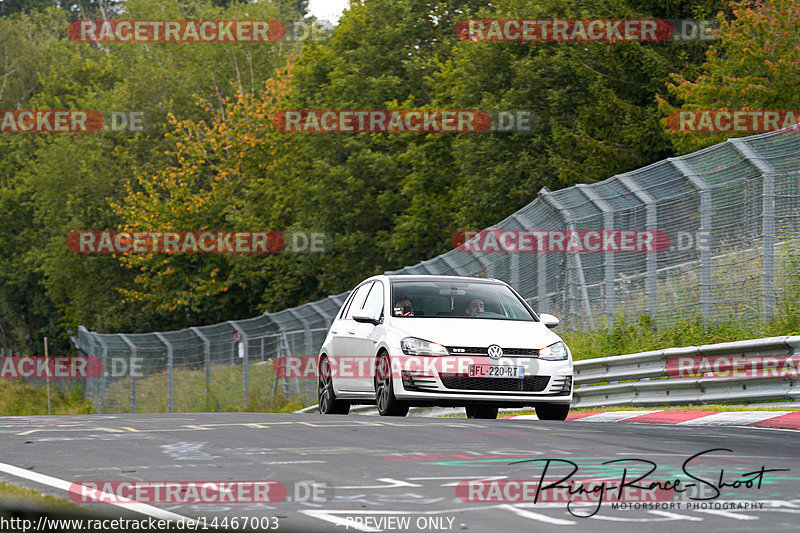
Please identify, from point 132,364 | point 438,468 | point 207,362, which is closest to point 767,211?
point 438,468

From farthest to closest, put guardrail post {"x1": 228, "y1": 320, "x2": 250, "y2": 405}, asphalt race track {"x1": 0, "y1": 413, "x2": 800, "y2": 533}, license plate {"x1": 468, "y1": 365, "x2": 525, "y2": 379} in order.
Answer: guardrail post {"x1": 228, "y1": 320, "x2": 250, "y2": 405}, license plate {"x1": 468, "y1": 365, "x2": 525, "y2": 379}, asphalt race track {"x1": 0, "y1": 413, "x2": 800, "y2": 533}

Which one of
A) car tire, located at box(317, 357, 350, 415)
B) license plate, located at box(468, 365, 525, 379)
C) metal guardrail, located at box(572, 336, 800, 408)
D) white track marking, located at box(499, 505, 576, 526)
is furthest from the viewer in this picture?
car tire, located at box(317, 357, 350, 415)

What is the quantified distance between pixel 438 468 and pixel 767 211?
322 inches

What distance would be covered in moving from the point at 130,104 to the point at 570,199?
53615 millimetres

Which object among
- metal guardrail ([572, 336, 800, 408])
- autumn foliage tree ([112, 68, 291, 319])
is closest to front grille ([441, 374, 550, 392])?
metal guardrail ([572, 336, 800, 408])

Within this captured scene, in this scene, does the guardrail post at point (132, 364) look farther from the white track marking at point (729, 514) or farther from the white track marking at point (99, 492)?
the white track marking at point (729, 514)

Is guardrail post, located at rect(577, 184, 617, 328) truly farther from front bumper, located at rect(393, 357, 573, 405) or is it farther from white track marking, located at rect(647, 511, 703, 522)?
white track marking, located at rect(647, 511, 703, 522)

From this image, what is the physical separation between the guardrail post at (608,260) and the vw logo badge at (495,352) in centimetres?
519

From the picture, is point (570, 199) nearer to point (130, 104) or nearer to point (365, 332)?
point (365, 332)

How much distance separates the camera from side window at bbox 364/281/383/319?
582 inches

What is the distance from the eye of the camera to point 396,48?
5453 centimetres

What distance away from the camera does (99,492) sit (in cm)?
730

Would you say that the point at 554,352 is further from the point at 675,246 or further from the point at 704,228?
the point at 675,246

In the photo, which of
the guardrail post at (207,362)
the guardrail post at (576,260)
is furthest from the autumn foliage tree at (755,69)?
the guardrail post at (576,260)
